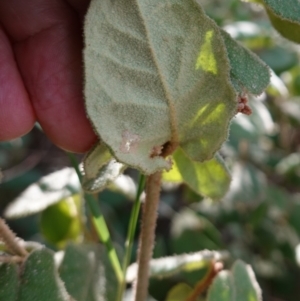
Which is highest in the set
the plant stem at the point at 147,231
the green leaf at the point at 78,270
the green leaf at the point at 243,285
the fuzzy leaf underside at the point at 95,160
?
the fuzzy leaf underside at the point at 95,160

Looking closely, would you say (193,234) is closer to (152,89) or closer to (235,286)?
(235,286)

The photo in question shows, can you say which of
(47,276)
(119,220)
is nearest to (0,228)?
(47,276)

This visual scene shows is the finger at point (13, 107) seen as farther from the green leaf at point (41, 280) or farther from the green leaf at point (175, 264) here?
the green leaf at point (175, 264)

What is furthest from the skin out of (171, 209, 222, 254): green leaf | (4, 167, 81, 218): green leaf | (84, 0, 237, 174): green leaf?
(171, 209, 222, 254): green leaf

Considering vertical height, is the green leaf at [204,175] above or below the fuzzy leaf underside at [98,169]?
below

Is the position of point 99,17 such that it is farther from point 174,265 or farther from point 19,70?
point 174,265

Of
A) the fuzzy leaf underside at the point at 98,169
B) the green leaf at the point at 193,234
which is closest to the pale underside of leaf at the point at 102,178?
the fuzzy leaf underside at the point at 98,169

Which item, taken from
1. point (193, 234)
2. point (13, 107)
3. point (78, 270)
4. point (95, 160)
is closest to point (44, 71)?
point (13, 107)
